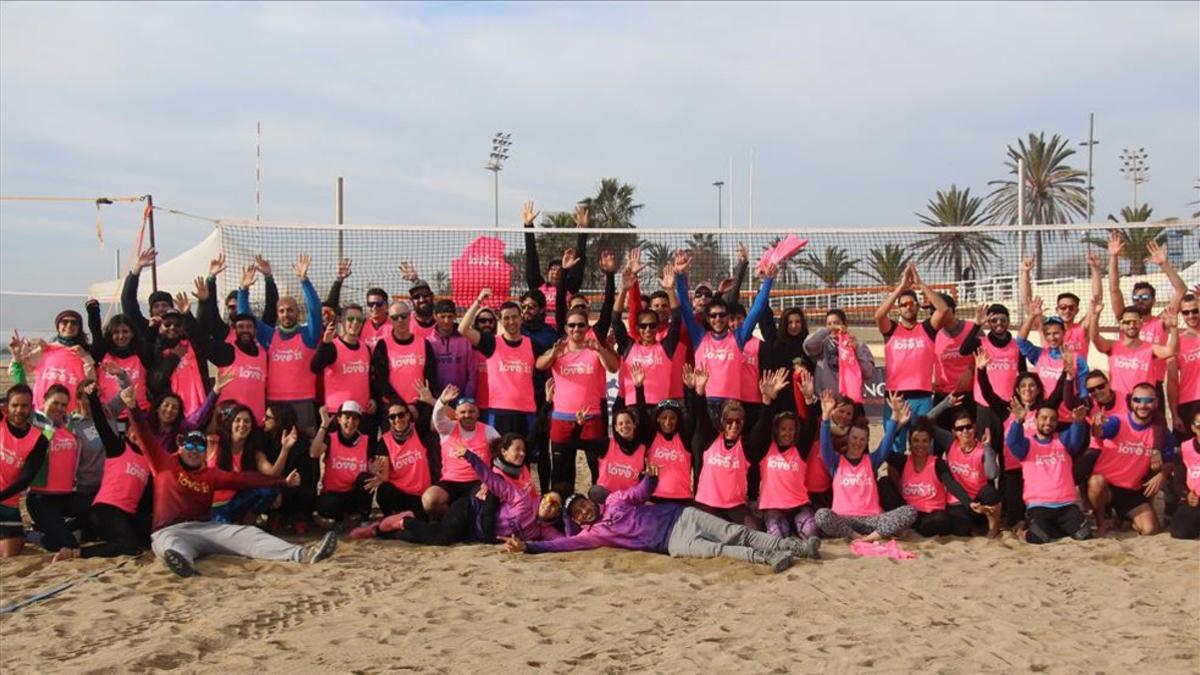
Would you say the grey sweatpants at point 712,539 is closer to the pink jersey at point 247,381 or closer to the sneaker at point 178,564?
the sneaker at point 178,564

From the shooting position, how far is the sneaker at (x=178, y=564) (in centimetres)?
645

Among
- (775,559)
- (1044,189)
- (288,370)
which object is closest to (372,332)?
(288,370)

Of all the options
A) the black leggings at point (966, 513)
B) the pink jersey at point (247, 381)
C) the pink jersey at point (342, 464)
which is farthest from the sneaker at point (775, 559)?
the pink jersey at point (247, 381)

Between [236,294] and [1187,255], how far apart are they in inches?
352

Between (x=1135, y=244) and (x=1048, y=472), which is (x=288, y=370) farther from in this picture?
(x=1135, y=244)

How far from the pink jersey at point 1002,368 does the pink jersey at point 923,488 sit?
83 cm

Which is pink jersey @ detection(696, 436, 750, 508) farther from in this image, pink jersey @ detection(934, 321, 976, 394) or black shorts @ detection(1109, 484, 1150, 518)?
black shorts @ detection(1109, 484, 1150, 518)

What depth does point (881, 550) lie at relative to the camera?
694 cm

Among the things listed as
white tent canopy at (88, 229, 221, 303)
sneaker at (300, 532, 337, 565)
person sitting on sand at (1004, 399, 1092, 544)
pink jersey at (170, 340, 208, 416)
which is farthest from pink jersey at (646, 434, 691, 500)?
white tent canopy at (88, 229, 221, 303)

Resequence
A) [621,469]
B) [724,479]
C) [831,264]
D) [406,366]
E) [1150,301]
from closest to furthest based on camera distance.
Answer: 1. [724,479]
2. [621,469]
3. [406,366]
4. [1150,301]
5. [831,264]

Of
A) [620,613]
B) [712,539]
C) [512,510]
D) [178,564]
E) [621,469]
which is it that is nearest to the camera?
[620,613]

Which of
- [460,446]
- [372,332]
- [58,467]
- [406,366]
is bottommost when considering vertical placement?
[58,467]

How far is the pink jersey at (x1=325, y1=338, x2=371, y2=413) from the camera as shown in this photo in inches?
308

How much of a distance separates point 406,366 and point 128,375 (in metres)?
2.09
